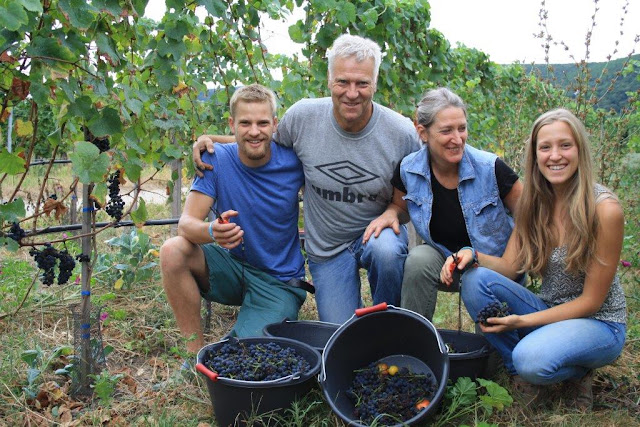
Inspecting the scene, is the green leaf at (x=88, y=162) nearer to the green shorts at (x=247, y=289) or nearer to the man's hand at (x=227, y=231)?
the man's hand at (x=227, y=231)

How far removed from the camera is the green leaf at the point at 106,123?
6.95ft

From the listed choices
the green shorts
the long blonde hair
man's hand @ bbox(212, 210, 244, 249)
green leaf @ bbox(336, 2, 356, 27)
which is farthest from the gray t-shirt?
green leaf @ bbox(336, 2, 356, 27)

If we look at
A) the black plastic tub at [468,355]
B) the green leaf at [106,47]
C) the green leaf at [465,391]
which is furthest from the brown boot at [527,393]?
the green leaf at [106,47]

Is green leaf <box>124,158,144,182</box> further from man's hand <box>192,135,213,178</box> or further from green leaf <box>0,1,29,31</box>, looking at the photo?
green leaf <box>0,1,29,31</box>

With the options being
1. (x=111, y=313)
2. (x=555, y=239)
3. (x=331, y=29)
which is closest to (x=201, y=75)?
(x=331, y=29)

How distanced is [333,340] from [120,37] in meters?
1.41

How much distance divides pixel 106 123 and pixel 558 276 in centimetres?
168

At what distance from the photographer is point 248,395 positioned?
2.10 metres

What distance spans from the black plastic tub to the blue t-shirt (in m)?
0.80

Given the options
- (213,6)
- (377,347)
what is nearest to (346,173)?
(377,347)

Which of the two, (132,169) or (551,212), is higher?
(132,169)

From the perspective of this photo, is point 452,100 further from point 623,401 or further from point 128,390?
point 128,390

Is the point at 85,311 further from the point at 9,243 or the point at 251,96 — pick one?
the point at 251,96

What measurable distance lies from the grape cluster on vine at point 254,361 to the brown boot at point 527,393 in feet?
2.56
